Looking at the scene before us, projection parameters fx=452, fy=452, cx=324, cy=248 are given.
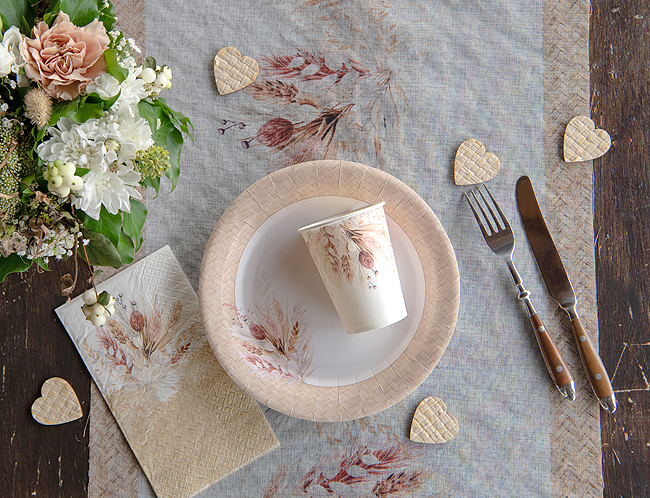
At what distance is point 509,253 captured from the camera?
2.64ft

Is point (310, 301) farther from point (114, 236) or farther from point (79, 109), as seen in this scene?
point (79, 109)

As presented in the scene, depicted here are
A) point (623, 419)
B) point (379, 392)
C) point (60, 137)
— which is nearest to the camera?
point (60, 137)

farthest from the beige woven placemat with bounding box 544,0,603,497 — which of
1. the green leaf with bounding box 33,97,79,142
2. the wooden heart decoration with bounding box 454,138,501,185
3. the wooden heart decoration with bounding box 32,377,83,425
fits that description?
the wooden heart decoration with bounding box 32,377,83,425

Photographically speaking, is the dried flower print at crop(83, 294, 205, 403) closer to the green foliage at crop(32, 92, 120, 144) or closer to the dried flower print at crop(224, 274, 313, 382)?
the dried flower print at crop(224, 274, 313, 382)

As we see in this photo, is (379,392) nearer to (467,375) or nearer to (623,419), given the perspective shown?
(467,375)

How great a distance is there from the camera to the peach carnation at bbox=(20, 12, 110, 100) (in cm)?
43

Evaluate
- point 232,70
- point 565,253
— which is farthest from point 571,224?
point 232,70

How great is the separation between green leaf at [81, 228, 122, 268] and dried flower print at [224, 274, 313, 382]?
218 mm

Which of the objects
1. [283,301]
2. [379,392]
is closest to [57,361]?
[283,301]

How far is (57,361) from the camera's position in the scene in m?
0.81

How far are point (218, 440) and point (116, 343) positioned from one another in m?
0.25

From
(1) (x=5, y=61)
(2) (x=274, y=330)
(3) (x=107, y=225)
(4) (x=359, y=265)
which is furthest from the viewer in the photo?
(2) (x=274, y=330)

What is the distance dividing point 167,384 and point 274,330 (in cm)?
23

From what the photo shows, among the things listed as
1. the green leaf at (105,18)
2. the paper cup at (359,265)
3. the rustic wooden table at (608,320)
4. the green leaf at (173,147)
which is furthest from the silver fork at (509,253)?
the green leaf at (105,18)
